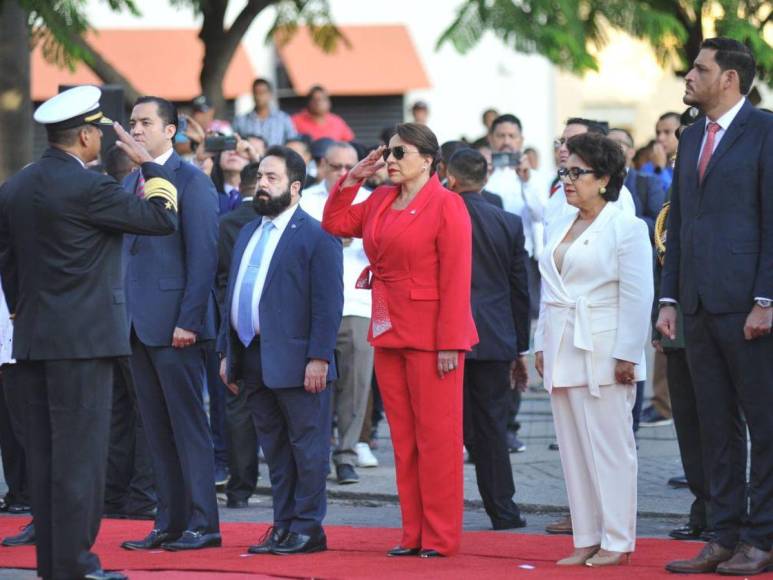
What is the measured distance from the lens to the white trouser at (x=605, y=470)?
8.23 m

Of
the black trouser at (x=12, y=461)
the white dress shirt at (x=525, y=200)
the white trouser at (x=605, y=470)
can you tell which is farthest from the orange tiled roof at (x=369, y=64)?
the white trouser at (x=605, y=470)

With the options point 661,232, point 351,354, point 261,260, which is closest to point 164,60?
point 351,354

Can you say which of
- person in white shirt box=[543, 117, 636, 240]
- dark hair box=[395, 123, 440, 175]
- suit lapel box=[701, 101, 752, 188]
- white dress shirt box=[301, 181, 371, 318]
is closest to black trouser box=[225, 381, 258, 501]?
white dress shirt box=[301, 181, 371, 318]

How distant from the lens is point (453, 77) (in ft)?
88.3

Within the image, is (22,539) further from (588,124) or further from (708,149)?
(708,149)

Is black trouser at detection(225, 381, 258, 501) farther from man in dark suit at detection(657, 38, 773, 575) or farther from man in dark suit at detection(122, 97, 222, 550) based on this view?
man in dark suit at detection(657, 38, 773, 575)

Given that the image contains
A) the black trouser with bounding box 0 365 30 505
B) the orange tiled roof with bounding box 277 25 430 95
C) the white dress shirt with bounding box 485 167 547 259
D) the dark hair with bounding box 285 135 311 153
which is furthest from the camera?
the orange tiled roof with bounding box 277 25 430 95

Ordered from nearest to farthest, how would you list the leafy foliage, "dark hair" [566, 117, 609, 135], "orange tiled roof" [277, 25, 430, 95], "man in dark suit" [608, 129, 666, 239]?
"dark hair" [566, 117, 609, 135], "man in dark suit" [608, 129, 666, 239], the leafy foliage, "orange tiled roof" [277, 25, 430, 95]

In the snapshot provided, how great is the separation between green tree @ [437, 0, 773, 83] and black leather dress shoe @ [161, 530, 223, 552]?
614 cm

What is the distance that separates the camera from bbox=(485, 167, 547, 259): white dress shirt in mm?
13406

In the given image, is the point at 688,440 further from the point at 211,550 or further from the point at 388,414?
the point at 211,550

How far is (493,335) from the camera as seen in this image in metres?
9.76

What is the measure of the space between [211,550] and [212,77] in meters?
9.88

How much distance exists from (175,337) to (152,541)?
1.11m
